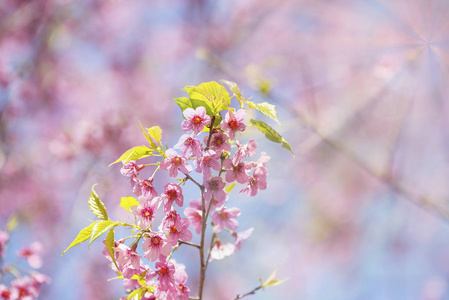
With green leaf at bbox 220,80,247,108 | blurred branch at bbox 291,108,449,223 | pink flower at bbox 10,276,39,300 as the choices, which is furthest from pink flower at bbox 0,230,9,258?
blurred branch at bbox 291,108,449,223

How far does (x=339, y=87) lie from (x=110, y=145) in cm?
340

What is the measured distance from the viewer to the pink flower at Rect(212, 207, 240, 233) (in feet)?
3.10

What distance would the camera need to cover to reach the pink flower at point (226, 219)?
94cm

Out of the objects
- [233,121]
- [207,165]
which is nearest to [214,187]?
[207,165]

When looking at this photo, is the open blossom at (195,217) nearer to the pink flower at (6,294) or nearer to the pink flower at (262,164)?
the pink flower at (262,164)

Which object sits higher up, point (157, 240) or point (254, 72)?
point (254, 72)

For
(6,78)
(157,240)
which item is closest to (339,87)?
(6,78)

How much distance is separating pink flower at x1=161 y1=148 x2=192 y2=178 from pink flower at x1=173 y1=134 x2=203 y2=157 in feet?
0.05

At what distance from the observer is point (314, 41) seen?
5500 millimetres

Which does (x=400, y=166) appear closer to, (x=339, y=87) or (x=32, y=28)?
Result: (x=339, y=87)

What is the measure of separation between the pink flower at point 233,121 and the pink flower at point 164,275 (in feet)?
1.08

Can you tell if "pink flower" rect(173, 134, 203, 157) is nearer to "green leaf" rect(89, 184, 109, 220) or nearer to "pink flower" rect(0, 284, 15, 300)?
"green leaf" rect(89, 184, 109, 220)

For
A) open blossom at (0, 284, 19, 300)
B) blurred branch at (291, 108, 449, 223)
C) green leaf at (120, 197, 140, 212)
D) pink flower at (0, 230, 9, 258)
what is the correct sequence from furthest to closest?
blurred branch at (291, 108, 449, 223) < pink flower at (0, 230, 9, 258) < open blossom at (0, 284, 19, 300) < green leaf at (120, 197, 140, 212)

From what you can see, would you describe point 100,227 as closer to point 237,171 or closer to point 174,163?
point 174,163
